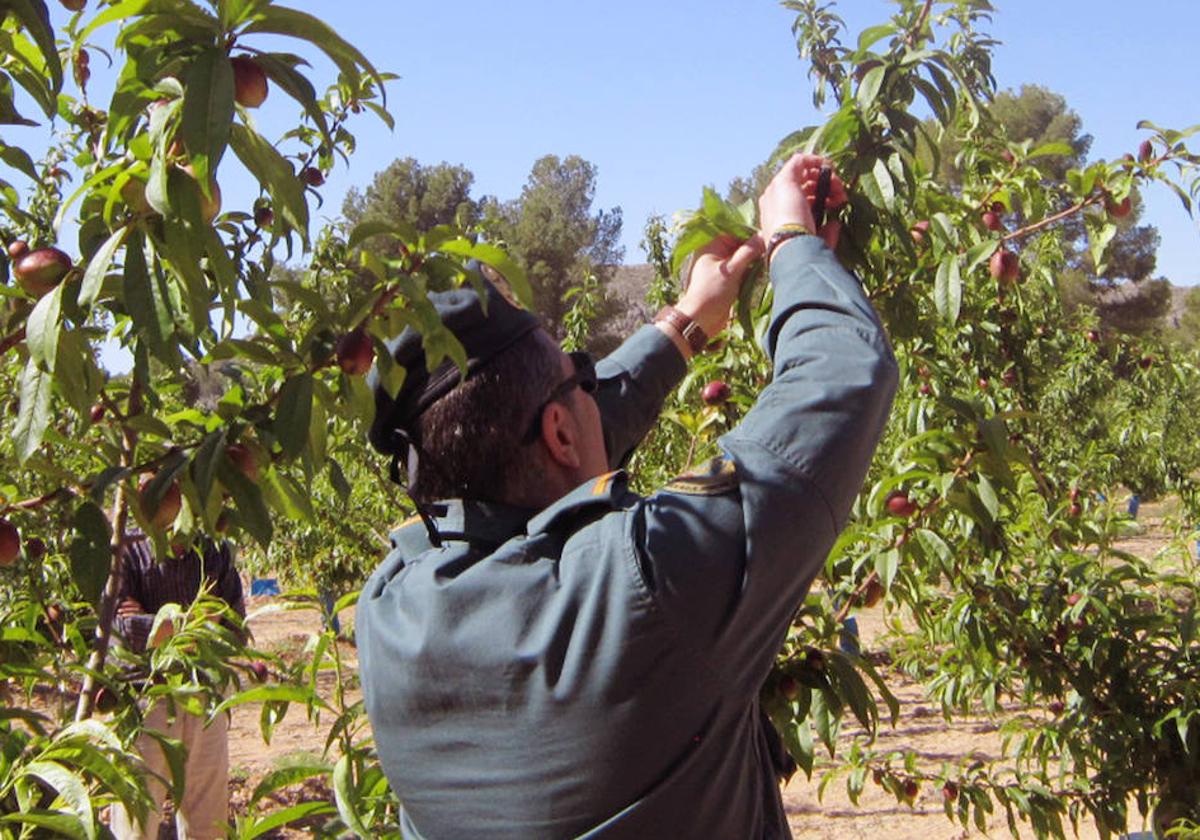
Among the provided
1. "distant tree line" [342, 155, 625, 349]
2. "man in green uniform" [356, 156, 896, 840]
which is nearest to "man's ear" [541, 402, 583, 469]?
"man in green uniform" [356, 156, 896, 840]

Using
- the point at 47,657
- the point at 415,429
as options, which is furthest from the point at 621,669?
the point at 47,657

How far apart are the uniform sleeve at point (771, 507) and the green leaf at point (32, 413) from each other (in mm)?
645

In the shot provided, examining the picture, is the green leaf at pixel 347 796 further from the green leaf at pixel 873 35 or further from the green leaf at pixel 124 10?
the green leaf at pixel 873 35

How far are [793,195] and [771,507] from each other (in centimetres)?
51

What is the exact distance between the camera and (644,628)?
3.55 ft

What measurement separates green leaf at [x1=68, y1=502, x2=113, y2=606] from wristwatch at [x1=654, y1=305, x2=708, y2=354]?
2.62ft

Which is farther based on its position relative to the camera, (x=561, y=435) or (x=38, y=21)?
(x=561, y=435)

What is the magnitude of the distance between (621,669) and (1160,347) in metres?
6.87

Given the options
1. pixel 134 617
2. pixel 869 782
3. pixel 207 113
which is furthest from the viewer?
pixel 869 782

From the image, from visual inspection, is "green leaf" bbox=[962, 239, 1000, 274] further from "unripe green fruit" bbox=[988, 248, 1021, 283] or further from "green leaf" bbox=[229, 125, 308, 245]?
"green leaf" bbox=[229, 125, 308, 245]

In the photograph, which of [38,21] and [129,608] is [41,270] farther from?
[129,608]

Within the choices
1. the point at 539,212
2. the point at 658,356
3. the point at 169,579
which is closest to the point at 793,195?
the point at 658,356

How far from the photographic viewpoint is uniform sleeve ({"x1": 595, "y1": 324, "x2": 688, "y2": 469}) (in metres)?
1.69

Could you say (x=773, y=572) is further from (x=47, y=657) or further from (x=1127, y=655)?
(x=1127, y=655)
